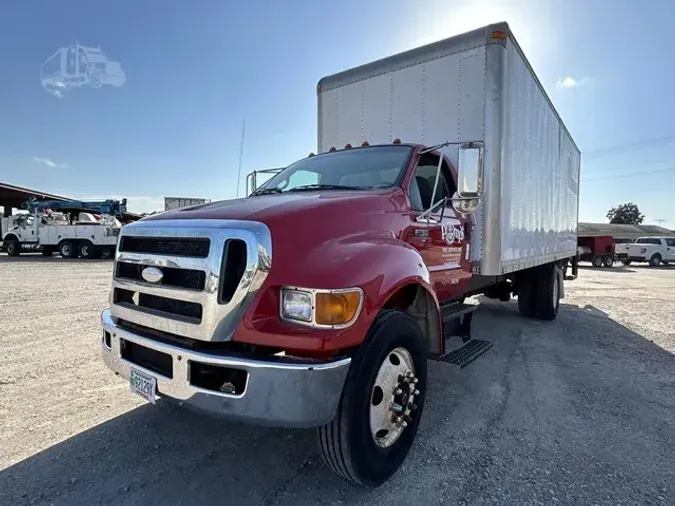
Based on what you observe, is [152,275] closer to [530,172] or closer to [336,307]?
[336,307]

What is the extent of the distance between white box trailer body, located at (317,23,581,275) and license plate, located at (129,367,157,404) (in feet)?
10.4

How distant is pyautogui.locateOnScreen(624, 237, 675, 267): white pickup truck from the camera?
27.0 meters

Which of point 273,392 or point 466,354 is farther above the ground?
point 273,392

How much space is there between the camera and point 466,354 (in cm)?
362

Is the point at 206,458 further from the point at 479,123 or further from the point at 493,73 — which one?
the point at 493,73

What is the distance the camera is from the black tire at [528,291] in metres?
7.60

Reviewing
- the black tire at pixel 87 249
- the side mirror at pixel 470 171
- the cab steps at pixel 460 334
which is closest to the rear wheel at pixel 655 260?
the cab steps at pixel 460 334

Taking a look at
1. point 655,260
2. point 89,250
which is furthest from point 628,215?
point 89,250

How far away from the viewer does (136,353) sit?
264cm

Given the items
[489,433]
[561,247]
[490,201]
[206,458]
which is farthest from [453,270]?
[561,247]

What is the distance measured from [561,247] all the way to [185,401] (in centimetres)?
809

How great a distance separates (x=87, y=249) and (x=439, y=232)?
938 inches

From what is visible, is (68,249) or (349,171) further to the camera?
(68,249)

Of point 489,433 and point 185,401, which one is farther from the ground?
point 185,401
